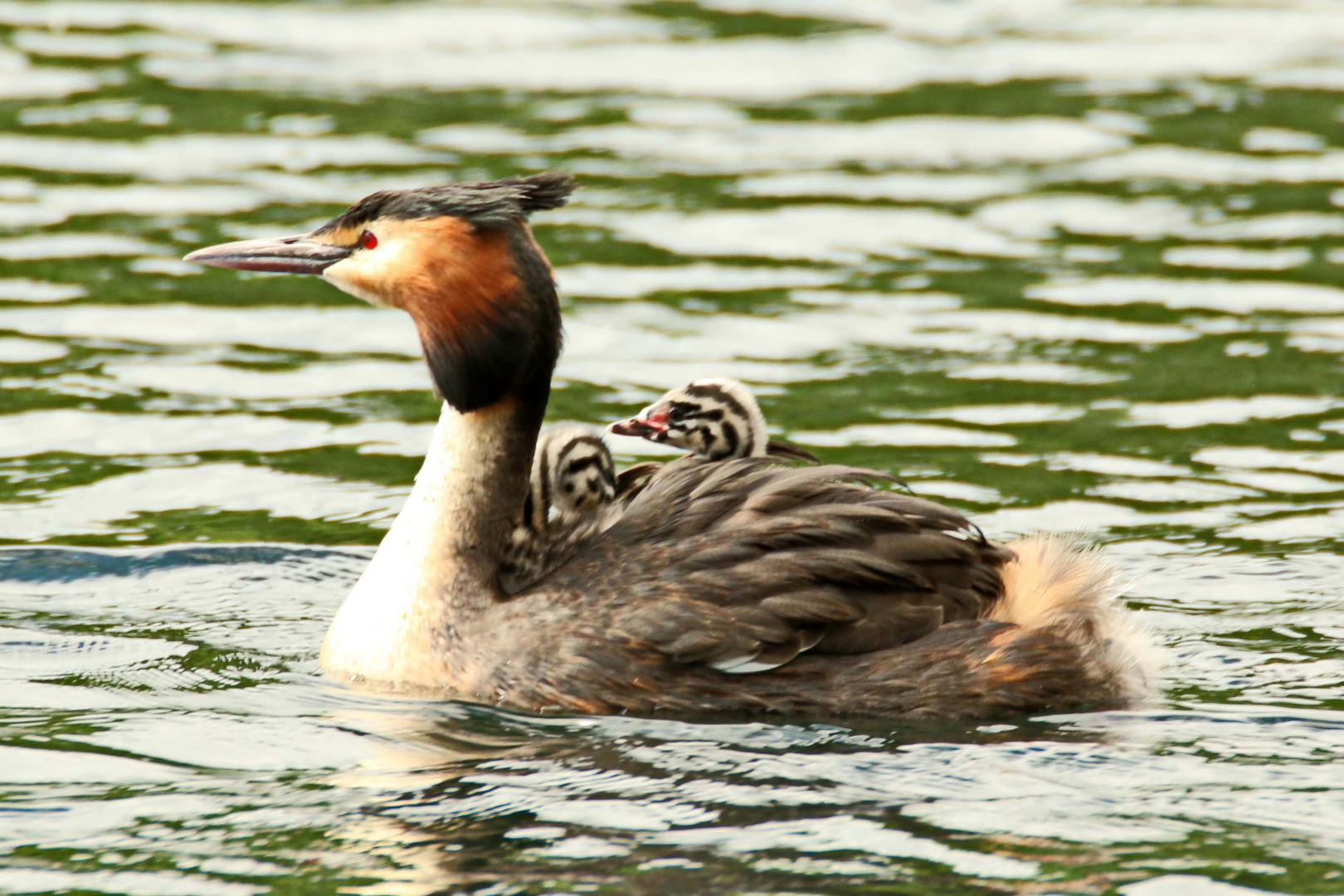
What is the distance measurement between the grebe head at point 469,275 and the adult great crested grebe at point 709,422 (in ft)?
1.90

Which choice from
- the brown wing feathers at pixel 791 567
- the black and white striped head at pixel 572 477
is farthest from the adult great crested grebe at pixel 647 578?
the black and white striped head at pixel 572 477

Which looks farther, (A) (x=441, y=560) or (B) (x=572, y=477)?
(B) (x=572, y=477)

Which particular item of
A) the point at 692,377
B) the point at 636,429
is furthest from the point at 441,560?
the point at 692,377

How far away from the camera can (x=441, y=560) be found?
7281mm

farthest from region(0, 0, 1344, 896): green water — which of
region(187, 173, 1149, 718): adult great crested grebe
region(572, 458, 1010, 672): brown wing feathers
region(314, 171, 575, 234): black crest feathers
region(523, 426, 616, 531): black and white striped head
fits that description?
region(314, 171, 575, 234): black crest feathers

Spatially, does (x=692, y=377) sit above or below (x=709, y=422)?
below

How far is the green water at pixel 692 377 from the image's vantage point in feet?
19.8

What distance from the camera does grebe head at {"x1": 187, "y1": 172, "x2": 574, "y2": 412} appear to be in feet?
23.6

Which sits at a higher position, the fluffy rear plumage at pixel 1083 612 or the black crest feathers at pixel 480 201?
the black crest feathers at pixel 480 201

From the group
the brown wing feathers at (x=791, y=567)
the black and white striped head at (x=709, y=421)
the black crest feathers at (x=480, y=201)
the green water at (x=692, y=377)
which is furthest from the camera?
the black and white striped head at (x=709, y=421)

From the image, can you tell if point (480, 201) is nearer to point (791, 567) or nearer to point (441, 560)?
point (441, 560)

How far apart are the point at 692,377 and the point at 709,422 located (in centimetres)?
265

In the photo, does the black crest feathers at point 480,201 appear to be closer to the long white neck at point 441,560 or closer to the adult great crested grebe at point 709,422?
the long white neck at point 441,560

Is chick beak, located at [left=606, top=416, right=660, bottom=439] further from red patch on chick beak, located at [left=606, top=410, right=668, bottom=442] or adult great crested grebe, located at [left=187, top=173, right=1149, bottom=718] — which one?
adult great crested grebe, located at [left=187, top=173, right=1149, bottom=718]
